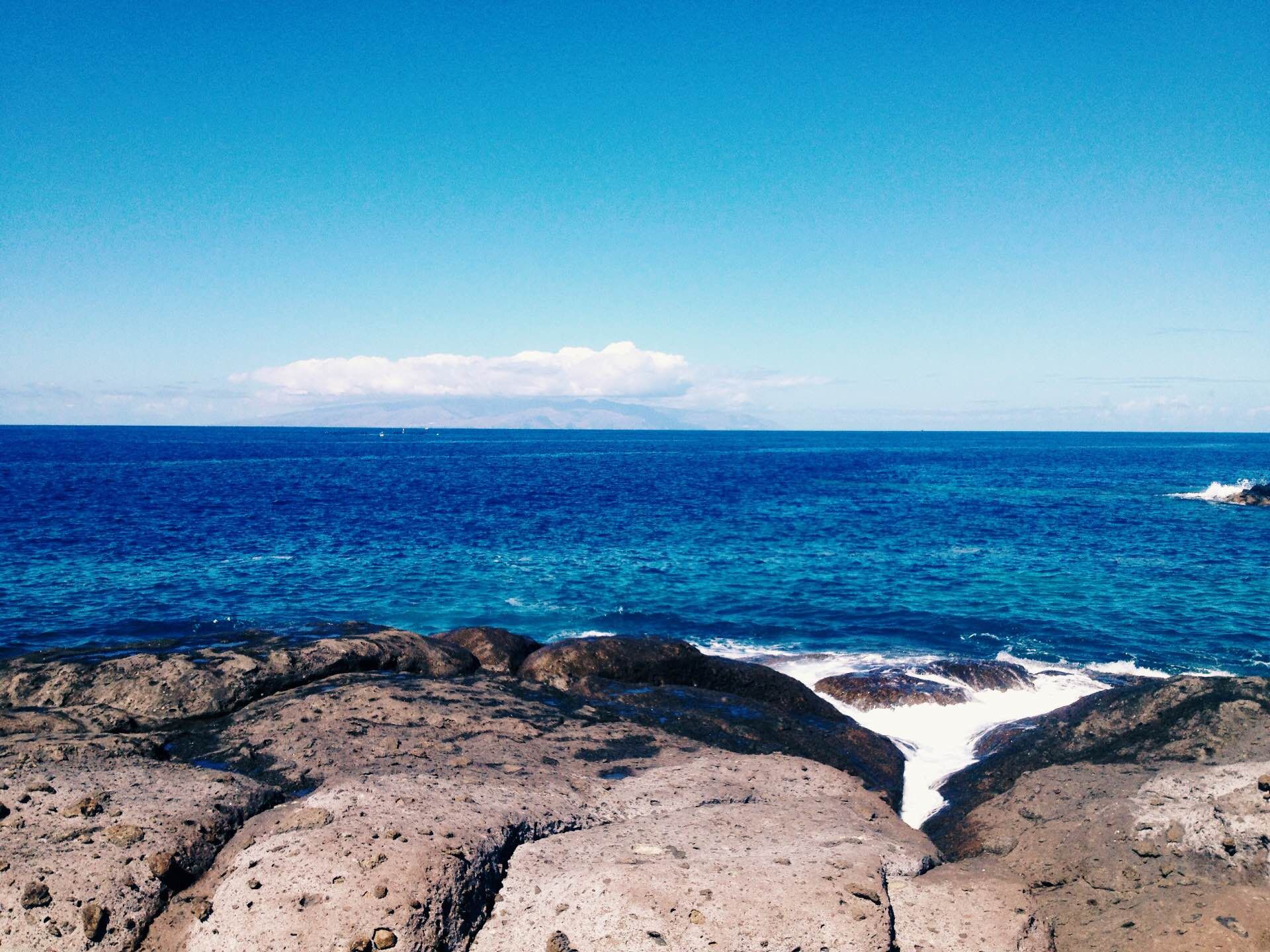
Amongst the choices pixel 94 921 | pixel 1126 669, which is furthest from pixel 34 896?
pixel 1126 669

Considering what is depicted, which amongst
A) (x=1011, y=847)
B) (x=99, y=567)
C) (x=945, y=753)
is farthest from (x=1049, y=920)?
(x=99, y=567)

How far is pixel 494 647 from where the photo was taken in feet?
64.7

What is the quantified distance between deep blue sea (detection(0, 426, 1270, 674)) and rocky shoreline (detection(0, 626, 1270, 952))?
5.66m

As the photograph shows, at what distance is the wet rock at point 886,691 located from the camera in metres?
21.2

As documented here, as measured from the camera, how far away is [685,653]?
19.5m

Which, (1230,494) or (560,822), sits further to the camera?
(1230,494)

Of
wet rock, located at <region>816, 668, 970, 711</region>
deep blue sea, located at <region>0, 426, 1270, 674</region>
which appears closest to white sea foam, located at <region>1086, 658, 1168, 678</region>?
deep blue sea, located at <region>0, 426, 1270, 674</region>

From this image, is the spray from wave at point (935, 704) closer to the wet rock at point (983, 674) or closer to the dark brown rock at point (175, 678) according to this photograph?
the wet rock at point (983, 674)

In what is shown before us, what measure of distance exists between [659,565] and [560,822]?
31.9m

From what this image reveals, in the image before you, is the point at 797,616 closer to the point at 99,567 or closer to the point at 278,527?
the point at 99,567

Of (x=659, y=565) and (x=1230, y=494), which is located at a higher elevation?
(x=1230, y=494)

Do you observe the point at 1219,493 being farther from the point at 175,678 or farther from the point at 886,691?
the point at 175,678

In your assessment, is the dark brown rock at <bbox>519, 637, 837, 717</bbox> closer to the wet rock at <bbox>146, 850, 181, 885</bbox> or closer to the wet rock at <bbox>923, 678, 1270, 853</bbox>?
the wet rock at <bbox>923, 678, 1270, 853</bbox>

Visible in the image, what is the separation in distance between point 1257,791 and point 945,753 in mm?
8062
